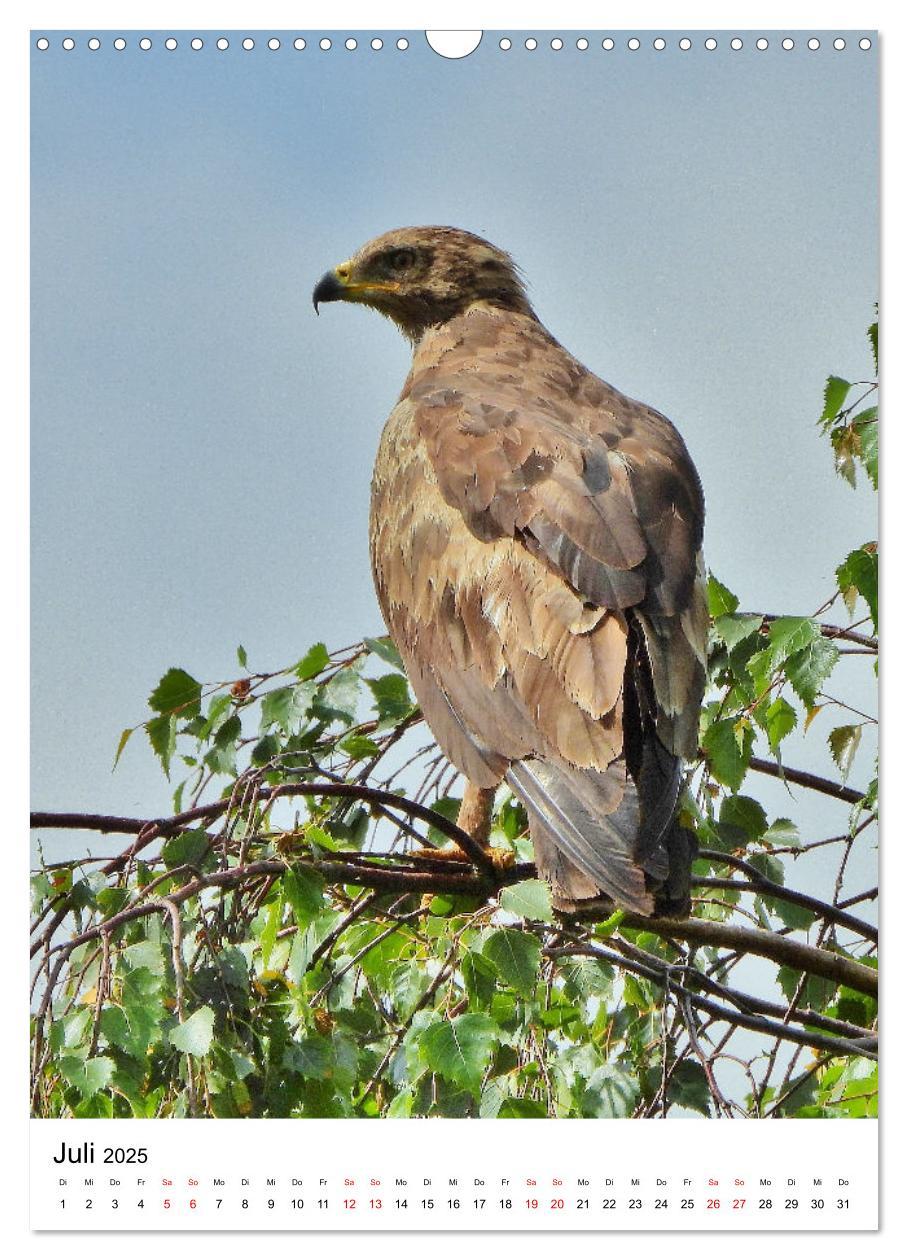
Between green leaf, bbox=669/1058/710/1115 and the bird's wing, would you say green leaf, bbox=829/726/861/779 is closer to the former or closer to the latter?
the bird's wing

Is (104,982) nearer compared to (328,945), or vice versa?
(104,982)

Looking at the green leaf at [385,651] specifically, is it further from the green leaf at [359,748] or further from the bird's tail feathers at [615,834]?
the bird's tail feathers at [615,834]

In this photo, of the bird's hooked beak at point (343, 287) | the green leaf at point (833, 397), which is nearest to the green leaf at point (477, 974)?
the green leaf at point (833, 397)

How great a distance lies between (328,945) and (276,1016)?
20 cm

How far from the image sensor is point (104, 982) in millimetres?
2553

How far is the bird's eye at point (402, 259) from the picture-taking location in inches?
171

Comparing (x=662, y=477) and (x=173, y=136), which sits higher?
(x=173, y=136)

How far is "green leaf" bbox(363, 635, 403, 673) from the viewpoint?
3.47 meters

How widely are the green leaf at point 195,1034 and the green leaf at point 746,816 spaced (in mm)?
1413
